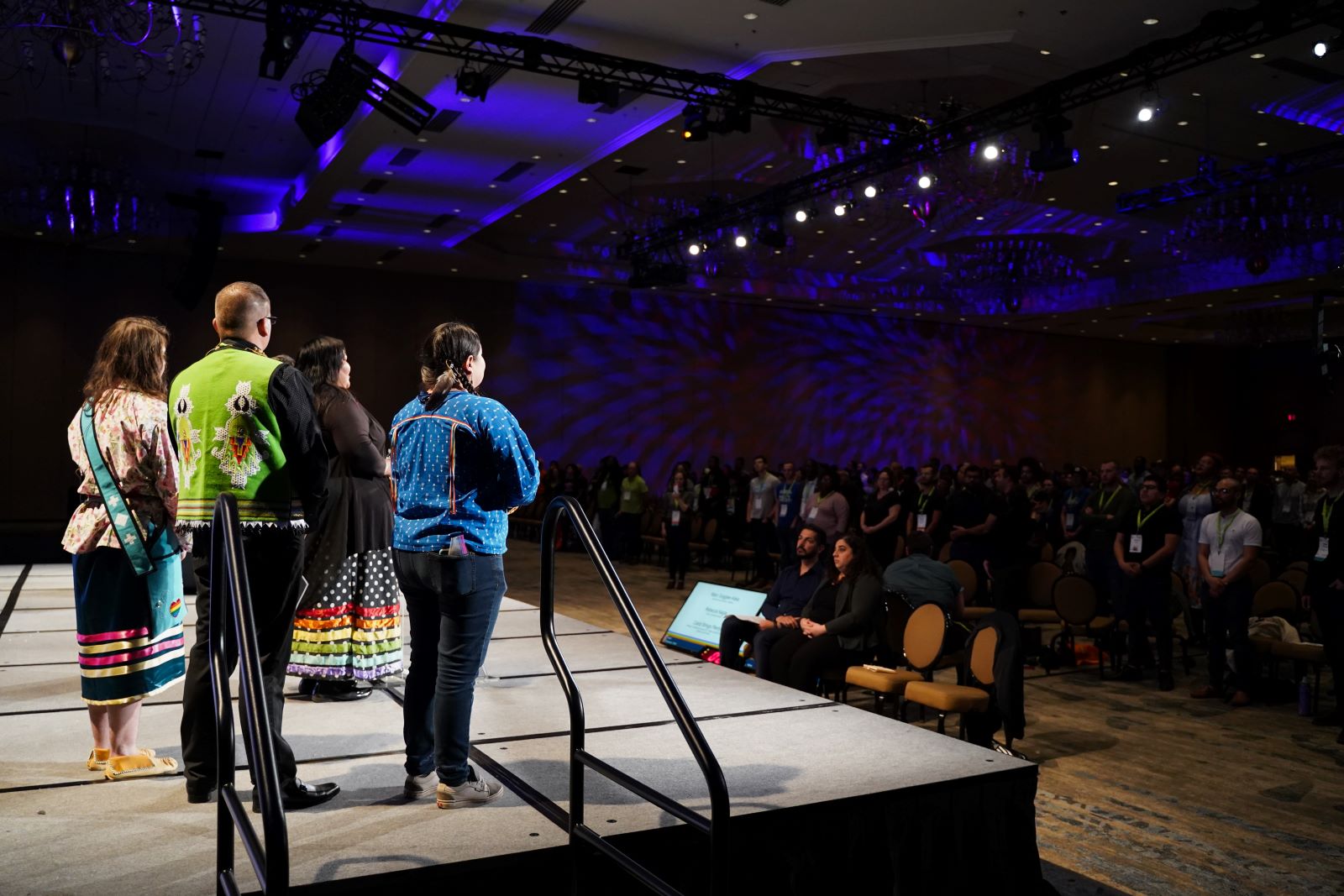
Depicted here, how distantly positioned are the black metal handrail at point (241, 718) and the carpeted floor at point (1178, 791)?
292 cm

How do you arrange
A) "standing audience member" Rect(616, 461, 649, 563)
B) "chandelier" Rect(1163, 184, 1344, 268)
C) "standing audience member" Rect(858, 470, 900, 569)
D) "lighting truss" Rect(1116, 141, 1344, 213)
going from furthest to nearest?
"standing audience member" Rect(616, 461, 649, 563) → "chandelier" Rect(1163, 184, 1344, 268) → "lighting truss" Rect(1116, 141, 1344, 213) → "standing audience member" Rect(858, 470, 900, 569)

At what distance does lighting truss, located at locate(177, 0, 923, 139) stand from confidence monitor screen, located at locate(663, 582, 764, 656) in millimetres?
4125

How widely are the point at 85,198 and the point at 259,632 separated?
10.1 meters

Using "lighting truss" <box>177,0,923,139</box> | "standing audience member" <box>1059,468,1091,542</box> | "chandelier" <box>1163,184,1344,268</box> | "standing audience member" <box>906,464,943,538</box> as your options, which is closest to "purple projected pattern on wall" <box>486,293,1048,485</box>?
"standing audience member" <box>906,464,943,538</box>

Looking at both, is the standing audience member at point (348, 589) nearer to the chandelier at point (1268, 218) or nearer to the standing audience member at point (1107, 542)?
the standing audience member at point (1107, 542)

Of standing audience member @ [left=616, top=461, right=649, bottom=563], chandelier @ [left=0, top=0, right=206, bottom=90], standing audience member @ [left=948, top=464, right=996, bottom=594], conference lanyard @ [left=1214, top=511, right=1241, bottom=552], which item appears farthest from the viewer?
standing audience member @ [left=616, top=461, right=649, bottom=563]

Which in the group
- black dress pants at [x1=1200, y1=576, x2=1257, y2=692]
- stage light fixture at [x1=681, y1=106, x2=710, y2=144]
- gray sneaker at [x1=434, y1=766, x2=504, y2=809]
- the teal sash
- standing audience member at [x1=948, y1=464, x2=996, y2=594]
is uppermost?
stage light fixture at [x1=681, y1=106, x2=710, y2=144]

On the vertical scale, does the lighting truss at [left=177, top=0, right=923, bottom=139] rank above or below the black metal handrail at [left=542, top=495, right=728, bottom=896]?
above

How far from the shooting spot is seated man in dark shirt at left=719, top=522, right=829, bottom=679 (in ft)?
20.5

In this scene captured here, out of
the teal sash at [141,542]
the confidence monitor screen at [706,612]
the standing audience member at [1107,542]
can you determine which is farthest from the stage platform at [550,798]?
the standing audience member at [1107,542]

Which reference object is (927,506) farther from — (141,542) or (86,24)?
(141,542)

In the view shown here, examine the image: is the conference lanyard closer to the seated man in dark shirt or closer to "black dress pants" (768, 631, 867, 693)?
the seated man in dark shirt

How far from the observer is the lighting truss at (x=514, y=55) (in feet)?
24.2

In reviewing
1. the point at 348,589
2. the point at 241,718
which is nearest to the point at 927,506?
the point at 348,589
